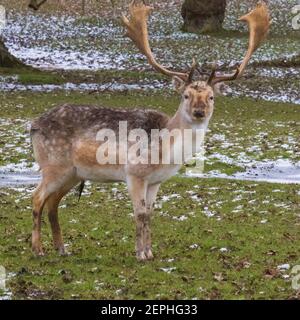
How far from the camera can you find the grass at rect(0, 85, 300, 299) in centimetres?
947

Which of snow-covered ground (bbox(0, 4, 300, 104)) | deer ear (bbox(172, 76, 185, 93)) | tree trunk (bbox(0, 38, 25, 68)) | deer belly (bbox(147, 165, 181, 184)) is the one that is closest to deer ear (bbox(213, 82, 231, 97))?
deer ear (bbox(172, 76, 185, 93))

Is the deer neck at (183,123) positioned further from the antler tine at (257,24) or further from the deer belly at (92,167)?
the antler tine at (257,24)

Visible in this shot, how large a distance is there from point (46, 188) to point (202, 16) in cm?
2884

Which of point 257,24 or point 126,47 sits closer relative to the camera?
point 257,24

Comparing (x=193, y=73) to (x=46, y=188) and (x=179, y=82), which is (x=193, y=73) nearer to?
(x=179, y=82)

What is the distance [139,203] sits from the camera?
1064 centimetres

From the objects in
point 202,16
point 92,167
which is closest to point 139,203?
point 92,167

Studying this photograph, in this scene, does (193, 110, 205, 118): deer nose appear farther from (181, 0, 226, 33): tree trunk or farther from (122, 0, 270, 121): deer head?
(181, 0, 226, 33): tree trunk

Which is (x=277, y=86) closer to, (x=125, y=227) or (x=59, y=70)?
(x=59, y=70)

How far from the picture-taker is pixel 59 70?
99.0ft

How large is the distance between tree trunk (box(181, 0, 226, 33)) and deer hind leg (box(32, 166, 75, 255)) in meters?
28.5

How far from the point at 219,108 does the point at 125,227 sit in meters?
12.8

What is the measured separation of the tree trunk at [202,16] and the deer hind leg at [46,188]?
28472 mm
